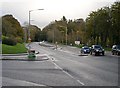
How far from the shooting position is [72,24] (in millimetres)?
175250

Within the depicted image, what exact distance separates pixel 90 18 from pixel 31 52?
52054mm

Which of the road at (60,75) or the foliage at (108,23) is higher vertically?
the foliage at (108,23)

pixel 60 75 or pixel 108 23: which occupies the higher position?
pixel 108 23

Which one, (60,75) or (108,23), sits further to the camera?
(108,23)

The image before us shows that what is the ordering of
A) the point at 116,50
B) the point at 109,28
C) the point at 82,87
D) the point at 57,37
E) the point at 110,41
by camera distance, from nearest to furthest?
the point at 82,87, the point at 116,50, the point at 109,28, the point at 110,41, the point at 57,37

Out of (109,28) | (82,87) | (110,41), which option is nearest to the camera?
(82,87)

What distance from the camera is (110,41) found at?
86.4 meters

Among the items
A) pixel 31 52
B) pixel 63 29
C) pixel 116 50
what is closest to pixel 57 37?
pixel 63 29

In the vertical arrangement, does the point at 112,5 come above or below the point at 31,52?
above

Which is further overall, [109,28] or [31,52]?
[109,28]

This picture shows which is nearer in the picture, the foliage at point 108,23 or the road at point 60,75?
the road at point 60,75

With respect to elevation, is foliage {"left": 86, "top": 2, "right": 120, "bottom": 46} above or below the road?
above

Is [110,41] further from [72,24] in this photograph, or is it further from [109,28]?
[72,24]

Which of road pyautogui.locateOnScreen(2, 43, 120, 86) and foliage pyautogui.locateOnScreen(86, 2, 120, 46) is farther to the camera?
foliage pyautogui.locateOnScreen(86, 2, 120, 46)
